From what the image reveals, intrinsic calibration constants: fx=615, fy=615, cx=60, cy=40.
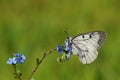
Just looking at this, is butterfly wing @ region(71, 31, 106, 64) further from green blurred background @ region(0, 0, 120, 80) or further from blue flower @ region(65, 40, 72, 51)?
green blurred background @ region(0, 0, 120, 80)

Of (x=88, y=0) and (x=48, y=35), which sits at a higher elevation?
(x=88, y=0)

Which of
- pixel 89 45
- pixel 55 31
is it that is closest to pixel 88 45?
pixel 89 45

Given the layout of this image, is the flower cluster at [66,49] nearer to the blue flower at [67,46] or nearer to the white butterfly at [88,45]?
the blue flower at [67,46]

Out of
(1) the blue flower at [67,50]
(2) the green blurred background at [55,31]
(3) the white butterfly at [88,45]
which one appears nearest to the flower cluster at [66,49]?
(1) the blue flower at [67,50]

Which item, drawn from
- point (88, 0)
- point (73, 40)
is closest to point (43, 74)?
point (73, 40)

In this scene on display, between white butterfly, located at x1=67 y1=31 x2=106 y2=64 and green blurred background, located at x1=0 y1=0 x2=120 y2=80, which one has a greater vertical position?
green blurred background, located at x1=0 y1=0 x2=120 y2=80

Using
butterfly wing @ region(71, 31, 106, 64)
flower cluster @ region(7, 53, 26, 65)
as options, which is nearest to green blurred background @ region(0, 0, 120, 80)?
butterfly wing @ region(71, 31, 106, 64)

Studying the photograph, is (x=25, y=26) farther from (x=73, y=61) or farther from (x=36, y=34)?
(x=73, y=61)

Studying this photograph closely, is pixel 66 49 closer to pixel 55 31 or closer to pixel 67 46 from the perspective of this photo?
pixel 67 46
